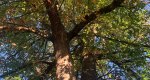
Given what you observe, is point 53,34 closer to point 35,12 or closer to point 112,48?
point 35,12

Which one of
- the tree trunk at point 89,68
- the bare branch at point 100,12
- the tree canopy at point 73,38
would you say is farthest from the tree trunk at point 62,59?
the tree trunk at point 89,68

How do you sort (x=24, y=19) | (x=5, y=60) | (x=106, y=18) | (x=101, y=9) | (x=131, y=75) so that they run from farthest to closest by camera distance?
1. (x=131, y=75)
2. (x=5, y=60)
3. (x=106, y=18)
4. (x=24, y=19)
5. (x=101, y=9)

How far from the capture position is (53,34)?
9008mm

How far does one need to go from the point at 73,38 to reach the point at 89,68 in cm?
133

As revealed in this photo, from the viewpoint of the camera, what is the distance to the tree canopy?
346 inches

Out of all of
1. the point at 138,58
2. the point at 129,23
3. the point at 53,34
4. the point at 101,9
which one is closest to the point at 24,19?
the point at 53,34

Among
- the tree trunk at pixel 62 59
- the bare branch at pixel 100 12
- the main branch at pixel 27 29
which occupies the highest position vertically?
the main branch at pixel 27 29

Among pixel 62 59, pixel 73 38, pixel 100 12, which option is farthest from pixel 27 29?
pixel 100 12

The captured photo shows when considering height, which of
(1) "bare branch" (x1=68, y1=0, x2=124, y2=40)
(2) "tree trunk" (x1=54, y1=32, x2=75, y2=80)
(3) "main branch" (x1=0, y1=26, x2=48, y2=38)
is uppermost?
(3) "main branch" (x1=0, y1=26, x2=48, y2=38)

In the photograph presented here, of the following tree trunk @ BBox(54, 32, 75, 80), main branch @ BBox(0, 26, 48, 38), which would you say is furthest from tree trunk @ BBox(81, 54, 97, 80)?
tree trunk @ BBox(54, 32, 75, 80)

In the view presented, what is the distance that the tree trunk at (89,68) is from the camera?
1097 cm

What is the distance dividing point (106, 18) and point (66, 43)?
5.20 feet

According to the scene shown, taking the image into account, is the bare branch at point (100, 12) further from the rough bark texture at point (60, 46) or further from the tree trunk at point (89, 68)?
the tree trunk at point (89, 68)

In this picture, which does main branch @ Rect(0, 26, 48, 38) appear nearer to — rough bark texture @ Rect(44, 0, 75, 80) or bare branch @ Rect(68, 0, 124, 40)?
rough bark texture @ Rect(44, 0, 75, 80)
